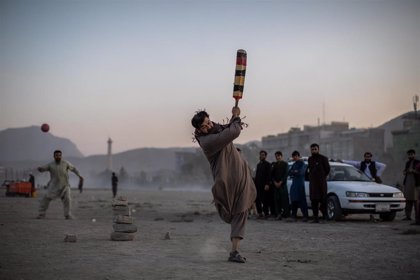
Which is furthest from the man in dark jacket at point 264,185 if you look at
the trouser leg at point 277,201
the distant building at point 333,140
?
the distant building at point 333,140

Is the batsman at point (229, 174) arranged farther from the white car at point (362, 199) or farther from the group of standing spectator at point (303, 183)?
the white car at point (362, 199)

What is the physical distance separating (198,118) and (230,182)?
3.21ft

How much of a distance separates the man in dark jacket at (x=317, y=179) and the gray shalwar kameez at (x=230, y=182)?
7705mm

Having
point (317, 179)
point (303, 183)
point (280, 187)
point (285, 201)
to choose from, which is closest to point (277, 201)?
point (285, 201)

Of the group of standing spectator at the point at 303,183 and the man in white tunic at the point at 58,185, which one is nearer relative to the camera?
the group of standing spectator at the point at 303,183

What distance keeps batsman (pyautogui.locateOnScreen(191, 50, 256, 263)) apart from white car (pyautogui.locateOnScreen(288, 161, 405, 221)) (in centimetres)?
795

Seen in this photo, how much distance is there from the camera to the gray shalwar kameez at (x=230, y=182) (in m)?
7.33

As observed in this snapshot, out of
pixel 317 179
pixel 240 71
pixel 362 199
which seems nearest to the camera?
pixel 240 71

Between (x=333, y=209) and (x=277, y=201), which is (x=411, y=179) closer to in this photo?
(x=333, y=209)

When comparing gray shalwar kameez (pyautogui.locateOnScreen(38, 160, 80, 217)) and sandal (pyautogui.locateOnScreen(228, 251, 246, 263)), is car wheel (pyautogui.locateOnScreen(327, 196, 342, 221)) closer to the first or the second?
gray shalwar kameez (pyautogui.locateOnScreen(38, 160, 80, 217))

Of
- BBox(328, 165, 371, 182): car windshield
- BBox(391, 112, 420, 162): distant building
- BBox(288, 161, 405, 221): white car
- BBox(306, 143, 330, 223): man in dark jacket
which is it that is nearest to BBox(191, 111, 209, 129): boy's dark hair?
BBox(306, 143, 330, 223): man in dark jacket

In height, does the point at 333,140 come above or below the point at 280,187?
above

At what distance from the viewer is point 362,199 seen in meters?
14.7

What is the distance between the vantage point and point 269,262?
7.33m
